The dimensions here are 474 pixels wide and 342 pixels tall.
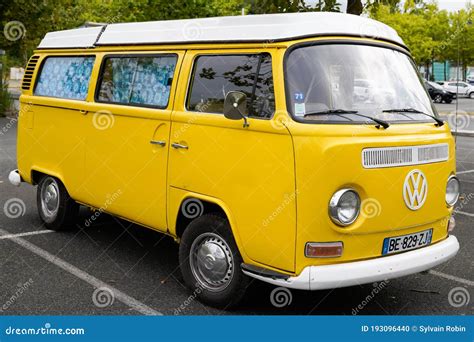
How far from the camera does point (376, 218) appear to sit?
4254mm

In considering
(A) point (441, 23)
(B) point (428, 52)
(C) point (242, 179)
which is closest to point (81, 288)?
(C) point (242, 179)

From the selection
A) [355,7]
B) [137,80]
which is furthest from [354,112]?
[355,7]

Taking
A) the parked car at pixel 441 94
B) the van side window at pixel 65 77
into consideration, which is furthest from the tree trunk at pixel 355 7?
the parked car at pixel 441 94

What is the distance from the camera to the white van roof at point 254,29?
4441 millimetres

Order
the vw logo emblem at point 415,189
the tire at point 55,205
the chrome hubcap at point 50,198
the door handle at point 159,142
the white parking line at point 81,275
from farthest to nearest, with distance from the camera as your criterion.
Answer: the chrome hubcap at point 50,198 → the tire at point 55,205 → the door handle at point 159,142 → the white parking line at point 81,275 → the vw logo emblem at point 415,189

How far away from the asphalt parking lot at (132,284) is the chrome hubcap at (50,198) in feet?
0.79

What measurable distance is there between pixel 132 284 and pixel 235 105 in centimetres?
202

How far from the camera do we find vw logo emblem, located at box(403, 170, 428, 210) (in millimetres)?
4402

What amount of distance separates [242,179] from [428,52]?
160 ft

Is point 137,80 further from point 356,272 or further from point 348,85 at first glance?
point 356,272

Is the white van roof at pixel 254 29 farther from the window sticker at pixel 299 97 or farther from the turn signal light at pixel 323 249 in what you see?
the turn signal light at pixel 323 249

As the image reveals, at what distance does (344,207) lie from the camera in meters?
4.14

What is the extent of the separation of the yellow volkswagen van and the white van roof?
0.04ft

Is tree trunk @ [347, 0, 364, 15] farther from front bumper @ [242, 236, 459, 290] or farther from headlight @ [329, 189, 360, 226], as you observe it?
headlight @ [329, 189, 360, 226]
